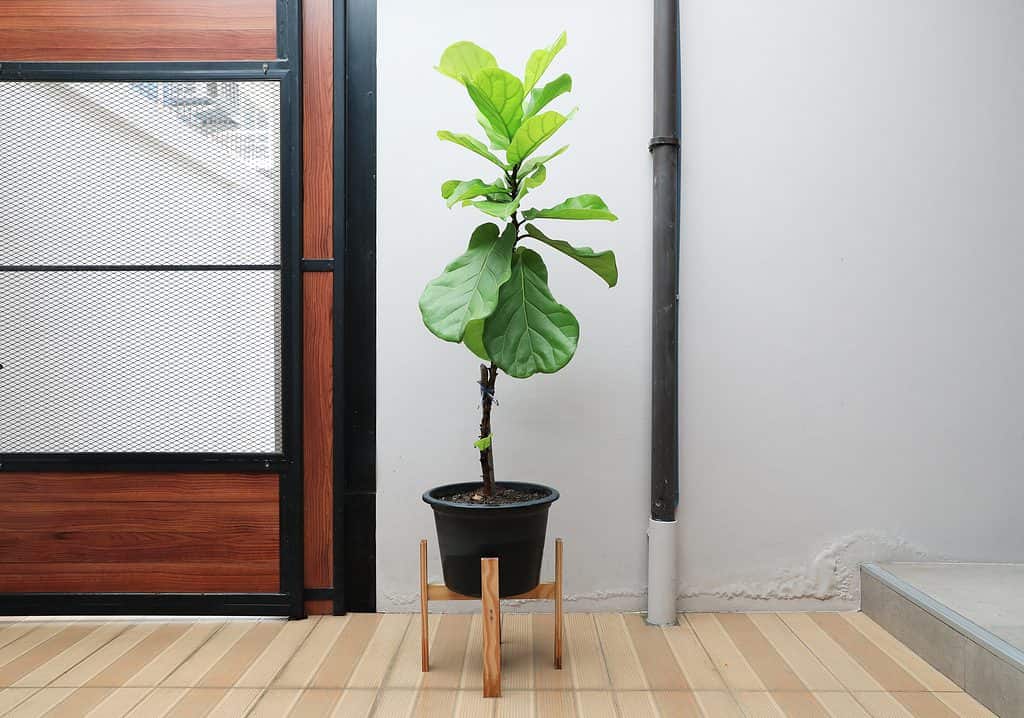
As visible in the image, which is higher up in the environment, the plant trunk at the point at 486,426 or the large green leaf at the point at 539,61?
the large green leaf at the point at 539,61

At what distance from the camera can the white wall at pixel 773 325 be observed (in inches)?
86.8

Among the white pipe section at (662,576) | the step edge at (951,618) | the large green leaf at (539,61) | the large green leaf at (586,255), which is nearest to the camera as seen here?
the step edge at (951,618)

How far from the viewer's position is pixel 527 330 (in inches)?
68.7

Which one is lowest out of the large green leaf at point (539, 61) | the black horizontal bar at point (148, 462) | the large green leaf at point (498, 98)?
the black horizontal bar at point (148, 462)

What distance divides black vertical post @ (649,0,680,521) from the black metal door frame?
1.12 m

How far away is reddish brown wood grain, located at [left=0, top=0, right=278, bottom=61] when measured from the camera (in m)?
2.20

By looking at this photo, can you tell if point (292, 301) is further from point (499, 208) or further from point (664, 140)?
point (664, 140)

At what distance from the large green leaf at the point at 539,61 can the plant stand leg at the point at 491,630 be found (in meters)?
1.20

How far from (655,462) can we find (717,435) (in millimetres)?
240

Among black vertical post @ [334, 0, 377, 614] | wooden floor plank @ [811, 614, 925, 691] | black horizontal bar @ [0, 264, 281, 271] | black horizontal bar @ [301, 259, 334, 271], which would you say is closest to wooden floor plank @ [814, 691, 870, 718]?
wooden floor plank @ [811, 614, 925, 691]

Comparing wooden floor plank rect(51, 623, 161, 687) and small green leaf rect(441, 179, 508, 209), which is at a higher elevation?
small green leaf rect(441, 179, 508, 209)

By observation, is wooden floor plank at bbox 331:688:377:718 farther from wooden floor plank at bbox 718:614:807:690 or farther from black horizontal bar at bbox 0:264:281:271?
black horizontal bar at bbox 0:264:281:271

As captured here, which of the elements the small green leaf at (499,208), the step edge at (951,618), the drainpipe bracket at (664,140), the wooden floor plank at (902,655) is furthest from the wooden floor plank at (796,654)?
the drainpipe bracket at (664,140)

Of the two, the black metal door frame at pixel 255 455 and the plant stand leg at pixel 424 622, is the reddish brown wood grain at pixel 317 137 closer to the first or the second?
the black metal door frame at pixel 255 455
